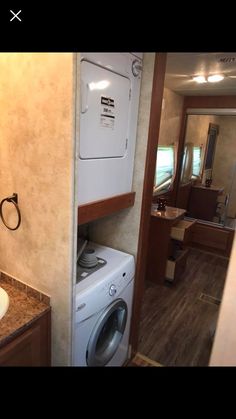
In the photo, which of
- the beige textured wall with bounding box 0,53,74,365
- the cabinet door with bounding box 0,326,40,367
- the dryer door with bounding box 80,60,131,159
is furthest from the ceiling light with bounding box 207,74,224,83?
the cabinet door with bounding box 0,326,40,367

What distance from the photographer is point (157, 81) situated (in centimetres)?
143

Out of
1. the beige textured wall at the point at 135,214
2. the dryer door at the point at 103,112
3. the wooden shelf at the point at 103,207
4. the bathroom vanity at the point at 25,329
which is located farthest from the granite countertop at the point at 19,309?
the dryer door at the point at 103,112

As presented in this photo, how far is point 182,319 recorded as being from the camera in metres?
2.48

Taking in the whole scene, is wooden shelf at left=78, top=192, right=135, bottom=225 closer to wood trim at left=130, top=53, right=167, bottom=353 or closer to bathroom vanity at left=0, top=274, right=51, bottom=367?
wood trim at left=130, top=53, right=167, bottom=353

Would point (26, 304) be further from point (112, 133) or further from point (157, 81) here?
point (157, 81)

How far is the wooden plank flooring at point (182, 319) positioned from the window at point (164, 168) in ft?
3.92

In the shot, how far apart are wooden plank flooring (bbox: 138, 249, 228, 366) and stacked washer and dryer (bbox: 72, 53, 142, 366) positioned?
2.06 ft

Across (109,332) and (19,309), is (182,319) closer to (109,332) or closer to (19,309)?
(109,332)

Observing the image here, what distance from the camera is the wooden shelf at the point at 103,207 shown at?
3.97 ft

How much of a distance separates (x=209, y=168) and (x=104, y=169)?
3145mm

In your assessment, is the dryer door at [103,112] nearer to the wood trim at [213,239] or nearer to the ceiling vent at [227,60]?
the ceiling vent at [227,60]

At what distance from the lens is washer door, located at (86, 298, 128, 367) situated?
1417 millimetres
